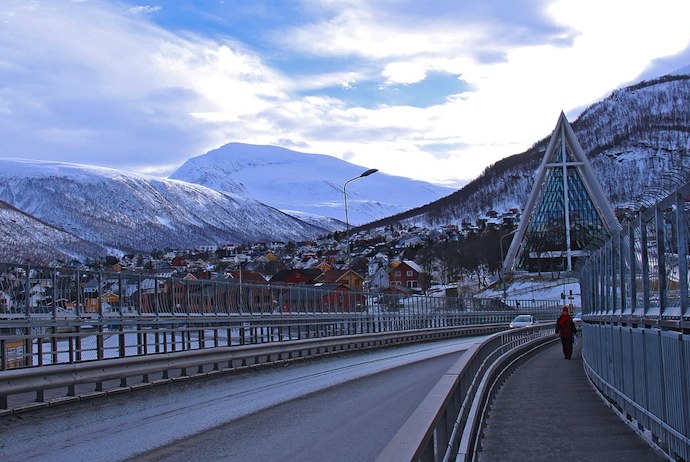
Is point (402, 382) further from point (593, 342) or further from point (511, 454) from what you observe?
point (511, 454)

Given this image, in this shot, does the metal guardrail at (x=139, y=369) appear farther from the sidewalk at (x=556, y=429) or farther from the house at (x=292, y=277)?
the house at (x=292, y=277)

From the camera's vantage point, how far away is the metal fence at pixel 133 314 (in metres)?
16.8

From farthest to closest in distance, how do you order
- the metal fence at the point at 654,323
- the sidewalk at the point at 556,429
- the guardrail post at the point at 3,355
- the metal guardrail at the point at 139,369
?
the guardrail post at the point at 3,355, the metal guardrail at the point at 139,369, the sidewalk at the point at 556,429, the metal fence at the point at 654,323

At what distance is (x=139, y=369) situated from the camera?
1802 cm

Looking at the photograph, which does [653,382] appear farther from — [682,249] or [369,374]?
[369,374]

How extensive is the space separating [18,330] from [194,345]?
9876 mm

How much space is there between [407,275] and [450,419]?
15946 centimetres

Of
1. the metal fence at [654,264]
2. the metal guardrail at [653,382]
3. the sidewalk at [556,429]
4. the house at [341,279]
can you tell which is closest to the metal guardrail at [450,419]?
the sidewalk at [556,429]

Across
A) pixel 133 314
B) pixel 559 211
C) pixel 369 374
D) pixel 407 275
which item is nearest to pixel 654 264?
pixel 369 374

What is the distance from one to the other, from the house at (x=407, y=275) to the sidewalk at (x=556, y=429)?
146035mm

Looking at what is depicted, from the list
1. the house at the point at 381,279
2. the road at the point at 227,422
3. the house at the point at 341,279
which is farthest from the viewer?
the house at the point at 341,279

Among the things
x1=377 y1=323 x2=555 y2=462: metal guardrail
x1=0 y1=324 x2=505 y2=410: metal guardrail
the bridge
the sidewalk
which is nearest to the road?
the bridge

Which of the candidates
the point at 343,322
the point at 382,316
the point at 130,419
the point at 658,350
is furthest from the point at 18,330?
the point at 382,316

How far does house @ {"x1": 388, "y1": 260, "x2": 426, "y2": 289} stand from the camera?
545ft
